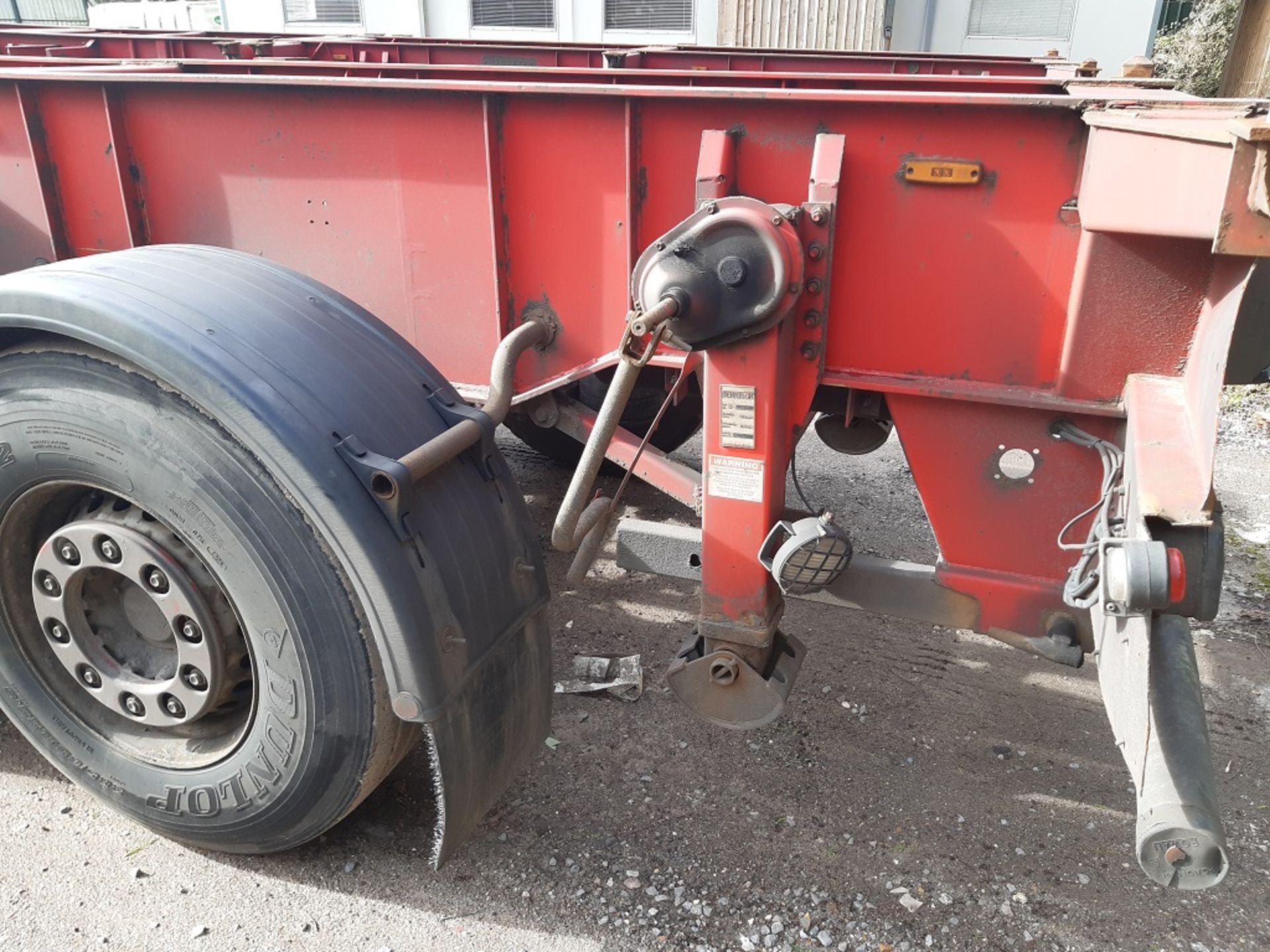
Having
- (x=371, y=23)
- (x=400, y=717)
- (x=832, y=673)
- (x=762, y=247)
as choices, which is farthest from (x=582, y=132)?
(x=371, y=23)

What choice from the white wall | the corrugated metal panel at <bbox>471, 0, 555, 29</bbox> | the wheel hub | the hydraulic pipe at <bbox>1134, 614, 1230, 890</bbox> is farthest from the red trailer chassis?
the corrugated metal panel at <bbox>471, 0, 555, 29</bbox>

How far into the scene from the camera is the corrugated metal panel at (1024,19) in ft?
34.7

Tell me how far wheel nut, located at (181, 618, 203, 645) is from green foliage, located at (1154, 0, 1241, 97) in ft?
36.9

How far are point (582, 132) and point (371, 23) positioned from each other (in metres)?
12.0

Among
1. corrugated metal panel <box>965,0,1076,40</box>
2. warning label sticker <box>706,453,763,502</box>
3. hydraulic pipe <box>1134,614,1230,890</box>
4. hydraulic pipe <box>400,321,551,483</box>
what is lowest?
hydraulic pipe <box>1134,614,1230,890</box>

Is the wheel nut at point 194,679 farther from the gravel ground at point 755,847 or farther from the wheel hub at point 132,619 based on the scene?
the gravel ground at point 755,847

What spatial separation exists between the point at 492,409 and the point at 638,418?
5.52 feet

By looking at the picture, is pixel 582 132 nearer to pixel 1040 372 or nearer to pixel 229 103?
pixel 229 103

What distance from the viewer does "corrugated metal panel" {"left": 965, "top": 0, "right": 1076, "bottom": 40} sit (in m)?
10.6

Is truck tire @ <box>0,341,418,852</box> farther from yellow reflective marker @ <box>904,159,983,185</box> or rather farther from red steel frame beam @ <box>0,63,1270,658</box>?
yellow reflective marker @ <box>904,159,983,185</box>

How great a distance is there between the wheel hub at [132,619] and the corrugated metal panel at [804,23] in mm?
10122

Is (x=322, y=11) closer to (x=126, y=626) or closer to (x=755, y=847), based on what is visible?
(x=126, y=626)

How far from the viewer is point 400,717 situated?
1.86 m

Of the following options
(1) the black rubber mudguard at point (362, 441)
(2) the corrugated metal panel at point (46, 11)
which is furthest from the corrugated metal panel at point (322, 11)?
(1) the black rubber mudguard at point (362, 441)
